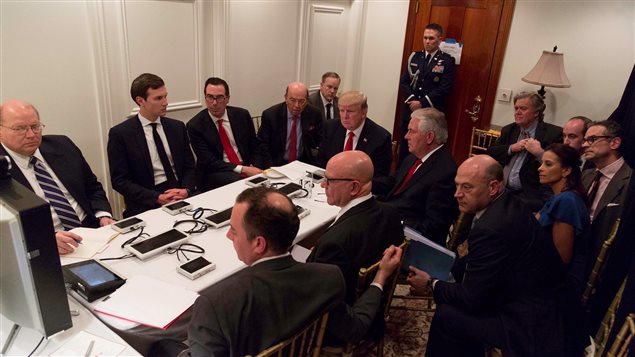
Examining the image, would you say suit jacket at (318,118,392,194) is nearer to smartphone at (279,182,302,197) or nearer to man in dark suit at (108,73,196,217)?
smartphone at (279,182,302,197)

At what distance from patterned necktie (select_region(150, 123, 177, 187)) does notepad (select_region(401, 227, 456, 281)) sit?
1722 mm

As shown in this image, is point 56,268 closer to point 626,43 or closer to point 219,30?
point 219,30

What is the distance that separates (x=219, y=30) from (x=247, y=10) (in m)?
0.41

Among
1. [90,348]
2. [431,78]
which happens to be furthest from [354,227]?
[431,78]

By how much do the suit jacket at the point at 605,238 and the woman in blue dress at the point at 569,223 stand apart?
9 cm

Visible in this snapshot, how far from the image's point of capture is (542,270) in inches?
75.2

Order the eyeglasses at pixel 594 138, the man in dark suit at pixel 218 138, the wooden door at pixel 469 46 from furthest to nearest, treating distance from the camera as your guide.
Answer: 1. the wooden door at pixel 469 46
2. the man in dark suit at pixel 218 138
3. the eyeglasses at pixel 594 138

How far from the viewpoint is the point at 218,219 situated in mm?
2268

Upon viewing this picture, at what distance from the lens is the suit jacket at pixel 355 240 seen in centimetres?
175

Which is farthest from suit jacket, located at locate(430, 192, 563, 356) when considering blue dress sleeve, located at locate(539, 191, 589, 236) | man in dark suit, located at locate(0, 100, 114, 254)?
man in dark suit, located at locate(0, 100, 114, 254)

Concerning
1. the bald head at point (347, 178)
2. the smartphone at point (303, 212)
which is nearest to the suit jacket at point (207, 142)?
the smartphone at point (303, 212)

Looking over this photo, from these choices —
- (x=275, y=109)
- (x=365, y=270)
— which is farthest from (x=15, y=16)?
(x=365, y=270)

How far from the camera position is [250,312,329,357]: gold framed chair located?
54.6 inches

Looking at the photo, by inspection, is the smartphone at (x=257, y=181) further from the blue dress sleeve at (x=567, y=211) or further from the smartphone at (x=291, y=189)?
the blue dress sleeve at (x=567, y=211)
